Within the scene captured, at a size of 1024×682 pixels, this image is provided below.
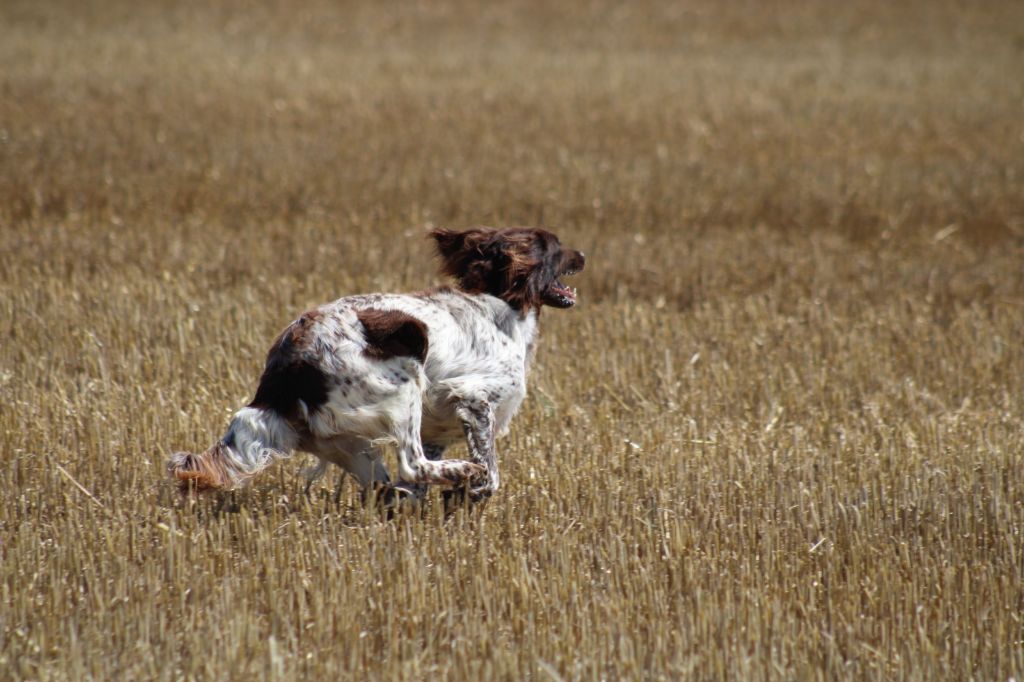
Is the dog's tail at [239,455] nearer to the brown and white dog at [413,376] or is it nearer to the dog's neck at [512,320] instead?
the brown and white dog at [413,376]

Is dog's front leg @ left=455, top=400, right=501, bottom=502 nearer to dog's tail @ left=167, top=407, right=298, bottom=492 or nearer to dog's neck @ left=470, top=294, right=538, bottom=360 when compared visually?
dog's neck @ left=470, top=294, right=538, bottom=360

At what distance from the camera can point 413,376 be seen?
14.0ft

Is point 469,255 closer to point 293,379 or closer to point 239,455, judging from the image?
point 293,379

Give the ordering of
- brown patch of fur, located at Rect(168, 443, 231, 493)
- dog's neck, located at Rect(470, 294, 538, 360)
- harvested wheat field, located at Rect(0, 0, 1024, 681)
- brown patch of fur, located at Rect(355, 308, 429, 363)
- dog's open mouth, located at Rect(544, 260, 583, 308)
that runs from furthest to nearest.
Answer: dog's open mouth, located at Rect(544, 260, 583, 308) → dog's neck, located at Rect(470, 294, 538, 360) → brown patch of fur, located at Rect(355, 308, 429, 363) → brown patch of fur, located at Rect(168, 443, 231, 493) → harvested wheat field, located at Rect(0, 0, 1024, 681)

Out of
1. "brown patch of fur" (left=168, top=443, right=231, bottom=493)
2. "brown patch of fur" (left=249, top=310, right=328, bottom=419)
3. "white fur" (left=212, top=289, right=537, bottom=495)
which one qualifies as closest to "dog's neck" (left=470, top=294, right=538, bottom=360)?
"white fur" (left=212, top=289, right=537, bottom=495)

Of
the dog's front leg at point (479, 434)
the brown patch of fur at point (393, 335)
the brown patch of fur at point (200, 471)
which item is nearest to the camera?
the brown patch of fur at point (200, 471)

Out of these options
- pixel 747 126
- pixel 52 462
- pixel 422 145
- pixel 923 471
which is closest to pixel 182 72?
pixel 422 145

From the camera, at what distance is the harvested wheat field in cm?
353

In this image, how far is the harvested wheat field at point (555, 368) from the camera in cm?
353

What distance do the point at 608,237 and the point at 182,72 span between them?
771 centimetres

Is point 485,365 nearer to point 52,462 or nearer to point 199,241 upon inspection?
point 52,462

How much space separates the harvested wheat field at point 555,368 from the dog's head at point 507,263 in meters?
0.76

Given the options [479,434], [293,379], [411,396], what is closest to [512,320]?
[479,434]

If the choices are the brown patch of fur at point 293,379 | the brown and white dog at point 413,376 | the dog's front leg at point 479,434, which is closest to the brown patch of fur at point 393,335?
the brown and white dog at point 413,376
